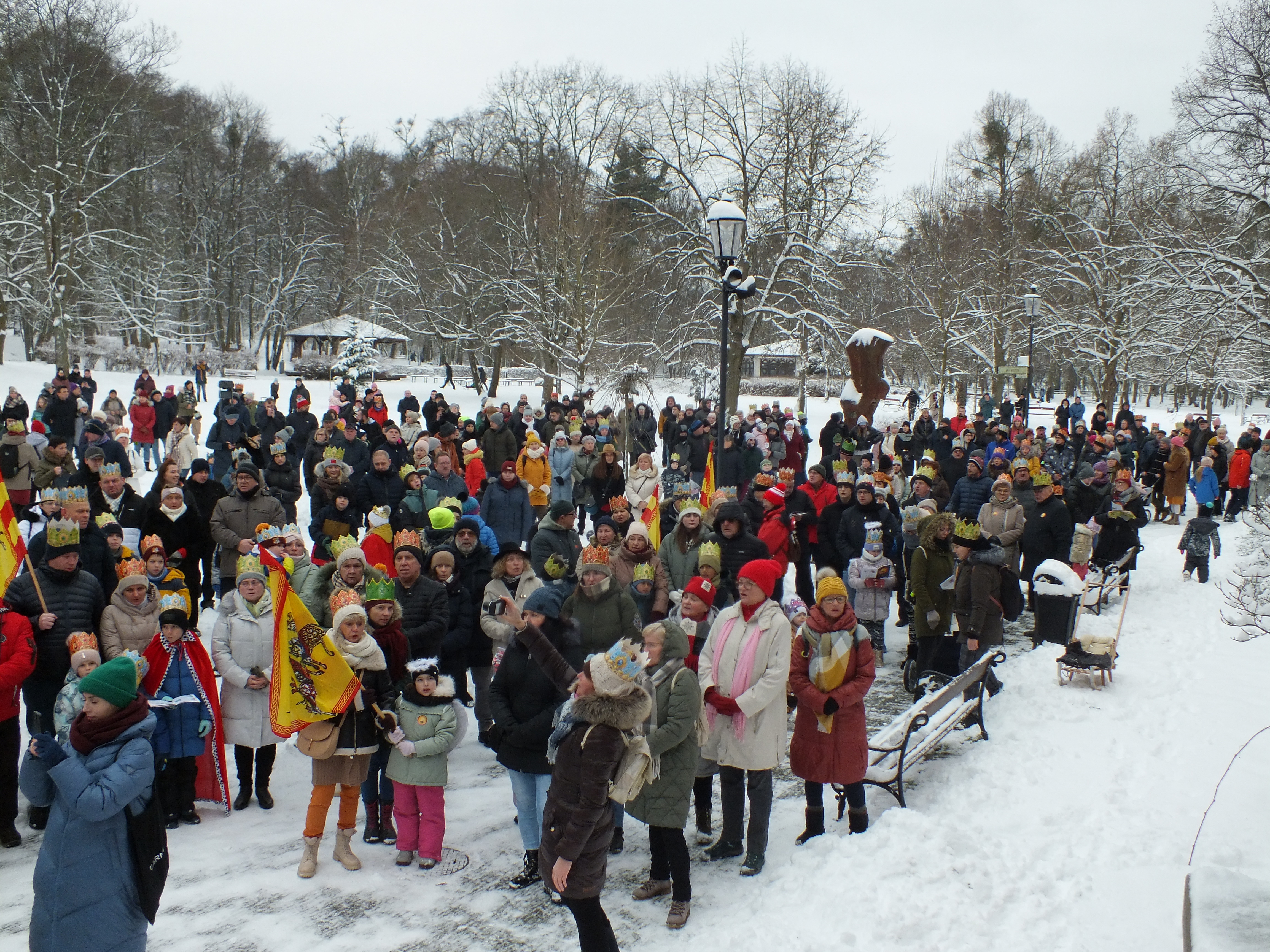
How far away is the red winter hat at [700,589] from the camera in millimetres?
5559

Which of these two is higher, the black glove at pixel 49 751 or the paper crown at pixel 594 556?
the paper crown at pixel 594 556

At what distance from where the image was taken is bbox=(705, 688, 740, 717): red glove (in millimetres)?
5113

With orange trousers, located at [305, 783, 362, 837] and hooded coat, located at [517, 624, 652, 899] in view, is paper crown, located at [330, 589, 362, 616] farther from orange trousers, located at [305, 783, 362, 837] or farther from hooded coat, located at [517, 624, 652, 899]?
hooded coat, located at [517, 624, 652, 899]

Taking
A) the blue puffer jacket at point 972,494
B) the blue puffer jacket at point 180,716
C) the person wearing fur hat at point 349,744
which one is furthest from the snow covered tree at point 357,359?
the person wearing fur hat at point 349,744

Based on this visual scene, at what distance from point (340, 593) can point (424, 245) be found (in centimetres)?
3884

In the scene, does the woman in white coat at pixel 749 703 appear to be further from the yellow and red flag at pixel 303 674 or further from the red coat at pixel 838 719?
the yellow and red flag at pixel 303 674

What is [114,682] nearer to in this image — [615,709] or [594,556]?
[615,709]

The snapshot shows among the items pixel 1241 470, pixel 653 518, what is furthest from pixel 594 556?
pixel 1241 470

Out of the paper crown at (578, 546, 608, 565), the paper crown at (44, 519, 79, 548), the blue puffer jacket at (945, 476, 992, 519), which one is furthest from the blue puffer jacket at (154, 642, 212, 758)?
the blue puffer jacket at (945, 476, 992, 519)

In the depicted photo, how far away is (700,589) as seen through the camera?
5578mm

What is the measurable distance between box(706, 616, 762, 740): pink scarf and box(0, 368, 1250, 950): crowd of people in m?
0.01

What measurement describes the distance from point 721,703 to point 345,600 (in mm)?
2168

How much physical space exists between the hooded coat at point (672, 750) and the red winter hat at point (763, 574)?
2.11 ft

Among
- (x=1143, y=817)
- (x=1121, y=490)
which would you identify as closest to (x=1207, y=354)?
(x=1121, y=490)
